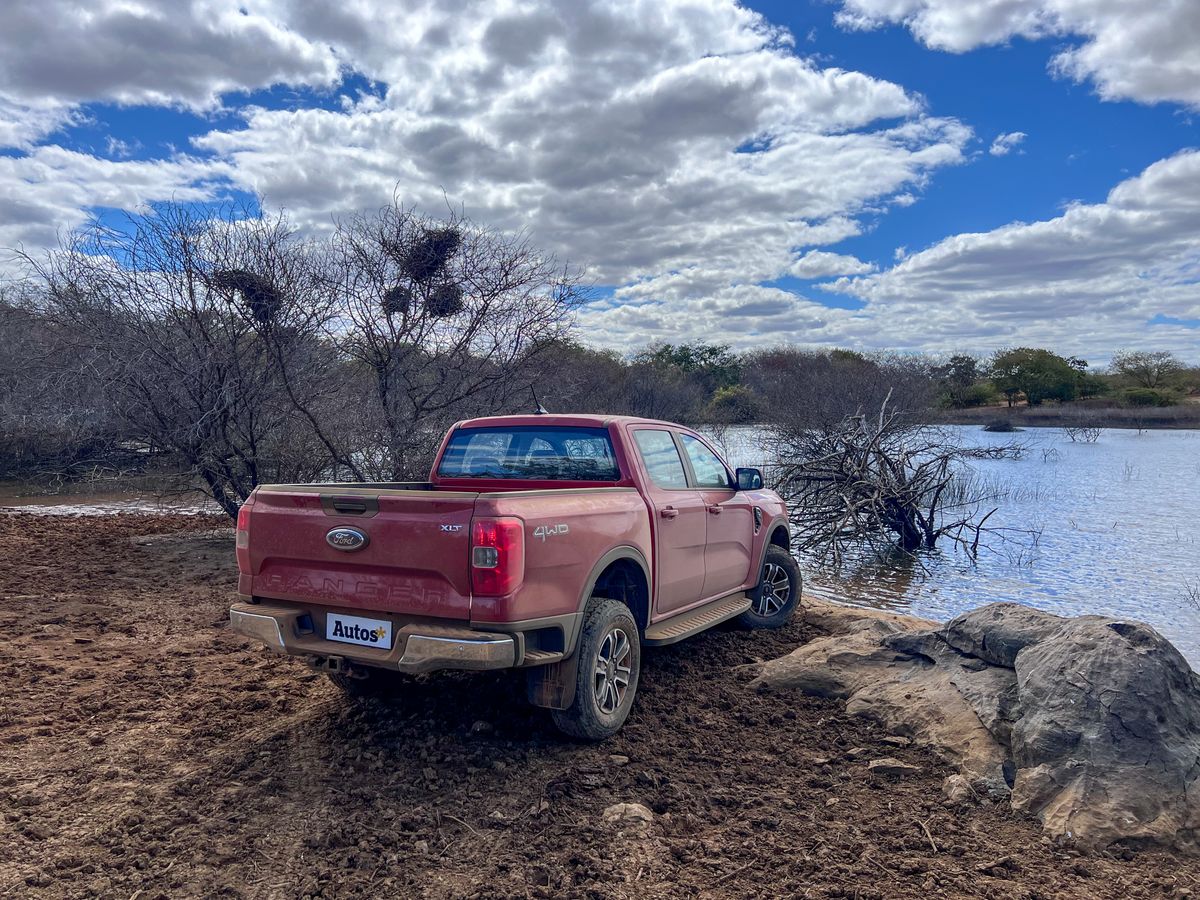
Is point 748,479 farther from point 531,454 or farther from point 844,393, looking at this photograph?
point 844,393

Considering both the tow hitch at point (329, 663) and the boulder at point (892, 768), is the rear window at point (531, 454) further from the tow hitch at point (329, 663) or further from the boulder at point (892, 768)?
the boulder at point (892, 768)

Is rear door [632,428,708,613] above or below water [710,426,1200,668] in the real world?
above

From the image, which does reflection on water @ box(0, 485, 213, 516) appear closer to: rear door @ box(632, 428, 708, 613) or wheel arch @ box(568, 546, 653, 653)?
rear door @ box(632, 428, 708, 613)

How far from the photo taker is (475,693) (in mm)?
5137

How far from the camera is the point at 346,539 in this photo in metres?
4.08

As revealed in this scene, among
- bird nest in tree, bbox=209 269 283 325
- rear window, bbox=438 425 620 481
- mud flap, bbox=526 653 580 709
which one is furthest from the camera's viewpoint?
bird nest in tree, bbox=209 269 283 325

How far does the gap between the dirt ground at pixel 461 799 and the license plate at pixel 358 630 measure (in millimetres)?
643

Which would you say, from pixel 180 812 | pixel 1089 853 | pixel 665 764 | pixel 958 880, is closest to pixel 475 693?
pixel 665 764

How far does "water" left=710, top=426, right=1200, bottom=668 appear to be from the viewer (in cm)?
1043

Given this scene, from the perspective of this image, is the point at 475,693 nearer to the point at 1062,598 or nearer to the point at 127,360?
the point at 127,360

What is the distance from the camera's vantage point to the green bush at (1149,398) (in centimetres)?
5450

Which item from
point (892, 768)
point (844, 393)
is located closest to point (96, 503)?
point (892, 768)

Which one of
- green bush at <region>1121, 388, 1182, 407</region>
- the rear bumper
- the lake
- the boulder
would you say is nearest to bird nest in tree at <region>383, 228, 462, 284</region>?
the lake

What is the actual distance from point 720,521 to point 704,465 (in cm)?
46
